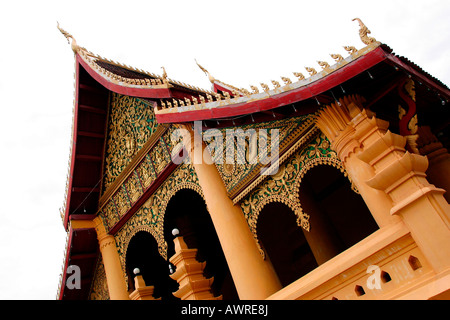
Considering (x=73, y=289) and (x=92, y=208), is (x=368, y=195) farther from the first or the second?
(x=73, y=289)

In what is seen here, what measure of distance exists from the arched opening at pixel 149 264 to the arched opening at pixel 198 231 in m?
0.70

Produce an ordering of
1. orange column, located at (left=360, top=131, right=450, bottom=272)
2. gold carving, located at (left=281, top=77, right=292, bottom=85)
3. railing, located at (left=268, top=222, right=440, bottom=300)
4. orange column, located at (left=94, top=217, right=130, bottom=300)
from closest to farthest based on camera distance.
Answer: orange column, located at (left=360, top=131, right=450, bottom=272), railing, located at (left=268, top=222, right=440, bottom=300), gold carving, located at (left=281, top=77, right=292, bottom=85), orange column, located at (left=94, top=217, right=130, bottom=300)

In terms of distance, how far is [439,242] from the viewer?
3.33 meters

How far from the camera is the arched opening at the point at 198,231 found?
7.99m

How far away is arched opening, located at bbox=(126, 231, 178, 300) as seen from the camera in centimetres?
901

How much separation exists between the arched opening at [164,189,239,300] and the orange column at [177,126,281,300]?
5.41 ft

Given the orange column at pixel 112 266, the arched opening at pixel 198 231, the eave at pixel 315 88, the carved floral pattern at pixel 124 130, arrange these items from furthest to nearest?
the orange column at pixel 112 266 < the arched opening at pixel 198 231 < the carved floral pattern at pixel 124 130 < the eave at pixel 315 88

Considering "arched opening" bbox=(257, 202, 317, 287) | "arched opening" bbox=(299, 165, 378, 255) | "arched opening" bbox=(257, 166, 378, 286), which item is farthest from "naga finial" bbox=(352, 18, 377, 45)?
"arched opening" bbox=(257, 202, 317, 287)

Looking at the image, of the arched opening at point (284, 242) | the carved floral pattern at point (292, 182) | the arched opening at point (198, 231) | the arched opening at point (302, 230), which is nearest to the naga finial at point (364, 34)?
the carved floral pattern at point (292, 182)

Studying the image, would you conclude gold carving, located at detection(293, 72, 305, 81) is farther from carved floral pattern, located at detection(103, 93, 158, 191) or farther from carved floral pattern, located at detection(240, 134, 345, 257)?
carved floral pattern, located at detection(103, 93, 158, 191)

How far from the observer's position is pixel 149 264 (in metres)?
9.48

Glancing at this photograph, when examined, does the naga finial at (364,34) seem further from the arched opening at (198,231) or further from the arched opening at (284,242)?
the arched opening at (284,242)
